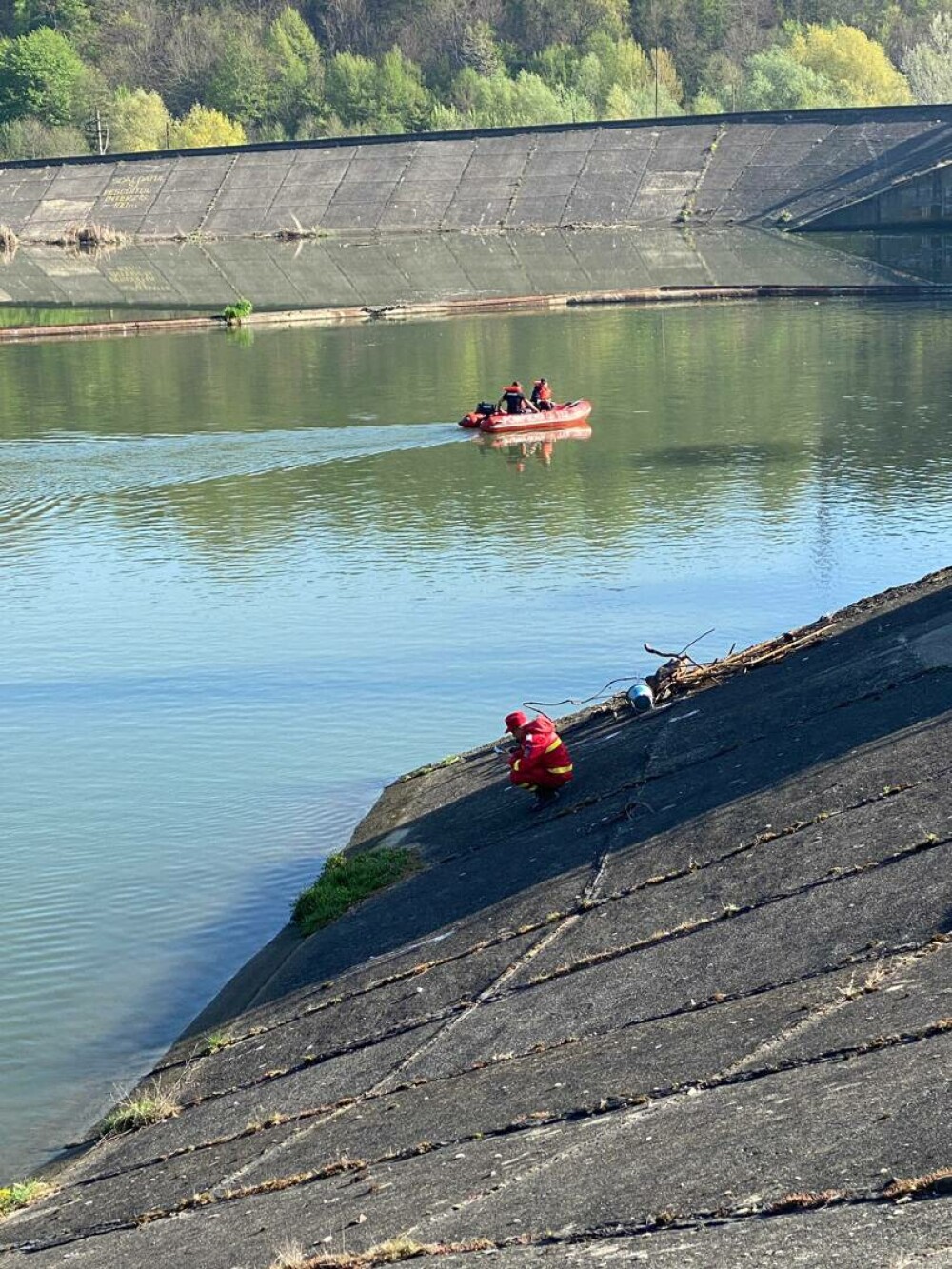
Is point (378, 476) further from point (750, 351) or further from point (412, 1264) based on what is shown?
point (412, 1264)


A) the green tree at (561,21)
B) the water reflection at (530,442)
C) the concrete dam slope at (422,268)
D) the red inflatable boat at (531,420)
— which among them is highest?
the green tree at (561,21)

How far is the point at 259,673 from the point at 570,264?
215ft

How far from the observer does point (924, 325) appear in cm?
6900

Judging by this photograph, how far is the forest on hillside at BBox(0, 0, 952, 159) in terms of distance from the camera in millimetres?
148125

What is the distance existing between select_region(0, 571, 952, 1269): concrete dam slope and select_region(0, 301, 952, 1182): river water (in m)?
1.94

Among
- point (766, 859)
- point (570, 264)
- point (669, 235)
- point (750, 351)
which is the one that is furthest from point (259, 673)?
point (669, 235)

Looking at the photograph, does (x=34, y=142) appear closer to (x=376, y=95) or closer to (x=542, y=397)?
(x=376, y=95)

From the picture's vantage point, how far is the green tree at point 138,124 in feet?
500

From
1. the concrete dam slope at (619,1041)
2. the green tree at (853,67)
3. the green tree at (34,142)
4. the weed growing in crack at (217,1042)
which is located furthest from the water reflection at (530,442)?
the green tree at (34,142)

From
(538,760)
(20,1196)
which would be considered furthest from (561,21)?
(20,1196)

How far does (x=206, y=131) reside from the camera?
15138 centimetres

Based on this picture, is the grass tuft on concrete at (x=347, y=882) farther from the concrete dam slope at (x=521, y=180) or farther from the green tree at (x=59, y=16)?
the green tree at (x=59, y=16)

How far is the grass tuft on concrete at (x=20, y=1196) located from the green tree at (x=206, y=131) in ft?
464

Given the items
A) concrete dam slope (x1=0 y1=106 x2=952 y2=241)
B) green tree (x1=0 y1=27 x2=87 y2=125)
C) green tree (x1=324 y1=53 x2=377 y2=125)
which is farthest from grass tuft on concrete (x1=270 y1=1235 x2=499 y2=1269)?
green tree (x1=0 y1=27 x2=87 y2=125)
